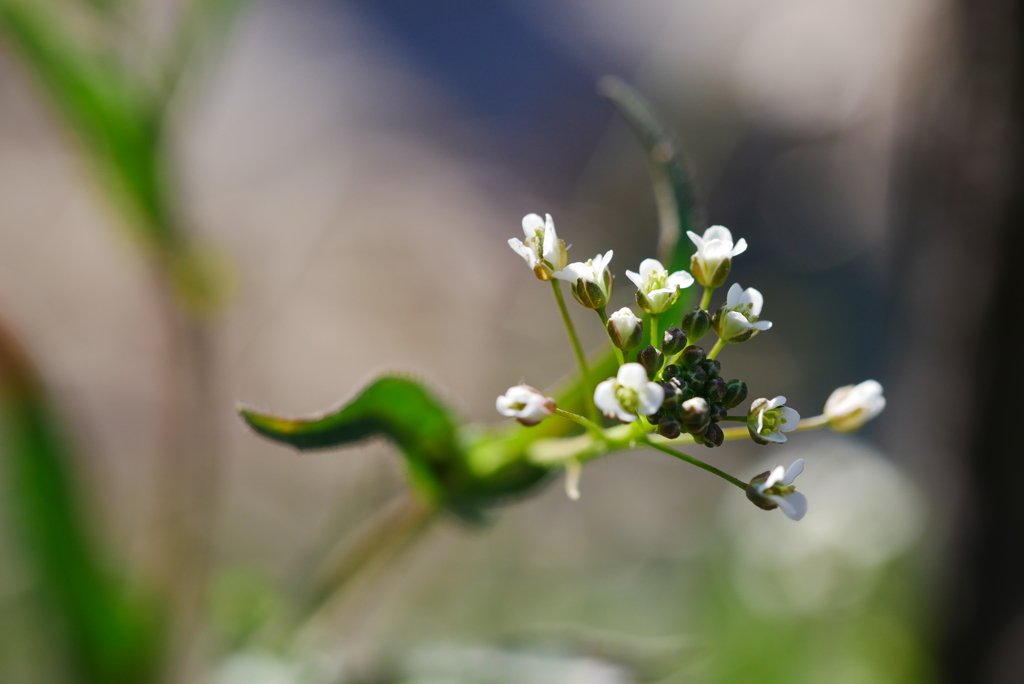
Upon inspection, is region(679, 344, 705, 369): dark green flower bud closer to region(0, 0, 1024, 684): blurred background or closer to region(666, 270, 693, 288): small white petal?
region(666, 270, 693, 288): small white petal

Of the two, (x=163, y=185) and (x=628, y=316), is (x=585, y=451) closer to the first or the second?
(x=628, y=316)

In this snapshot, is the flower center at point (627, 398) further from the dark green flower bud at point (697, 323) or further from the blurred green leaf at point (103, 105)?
the blurred green leaf at point (103, 105)

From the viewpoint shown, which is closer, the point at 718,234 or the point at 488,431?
the point at 718,234

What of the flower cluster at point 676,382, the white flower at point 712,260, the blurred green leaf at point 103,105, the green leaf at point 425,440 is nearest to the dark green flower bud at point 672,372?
the flower cluster at point 676,382

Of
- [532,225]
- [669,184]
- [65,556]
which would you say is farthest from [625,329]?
[65,556]

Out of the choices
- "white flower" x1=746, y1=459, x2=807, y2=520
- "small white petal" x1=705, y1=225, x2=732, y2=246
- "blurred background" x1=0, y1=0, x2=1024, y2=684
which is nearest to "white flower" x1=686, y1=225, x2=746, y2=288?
"small white petal" x1=705, y1=225, x2=732, y2=246

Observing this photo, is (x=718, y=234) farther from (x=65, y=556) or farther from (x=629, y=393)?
(x=65, y=556)

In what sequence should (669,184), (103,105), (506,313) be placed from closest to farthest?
(669,184)
(103,105)
(506,313)

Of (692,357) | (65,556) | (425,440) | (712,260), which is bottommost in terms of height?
(65,556)
